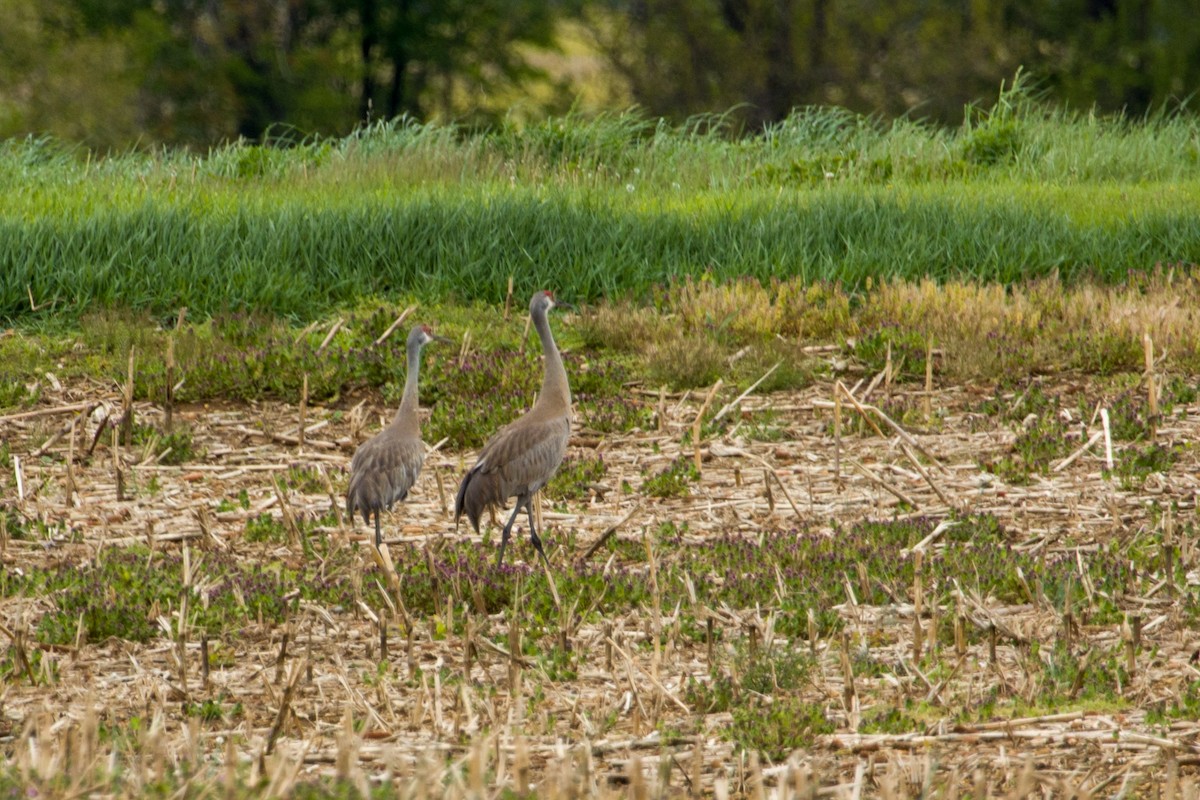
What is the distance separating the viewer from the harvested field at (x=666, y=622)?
5.15 meters

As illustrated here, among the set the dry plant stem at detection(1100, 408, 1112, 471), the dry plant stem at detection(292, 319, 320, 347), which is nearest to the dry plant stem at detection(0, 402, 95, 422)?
the dry plant stem at detection(292, 319, 320, 347)

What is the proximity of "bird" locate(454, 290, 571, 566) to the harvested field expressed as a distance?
252mm

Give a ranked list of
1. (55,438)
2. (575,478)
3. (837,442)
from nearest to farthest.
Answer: (837,442)
(575,478)
(55,438)

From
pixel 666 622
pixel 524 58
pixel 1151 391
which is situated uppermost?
pixel 1151 391

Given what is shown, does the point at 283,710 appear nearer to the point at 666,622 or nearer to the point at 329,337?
the point at 666,622

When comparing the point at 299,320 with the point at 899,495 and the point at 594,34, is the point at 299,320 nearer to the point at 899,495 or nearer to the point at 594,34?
the point at 899,495

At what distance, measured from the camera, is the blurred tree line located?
107 feet

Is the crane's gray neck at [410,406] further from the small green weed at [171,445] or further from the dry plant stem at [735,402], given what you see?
the dry plant stem at [735,402]

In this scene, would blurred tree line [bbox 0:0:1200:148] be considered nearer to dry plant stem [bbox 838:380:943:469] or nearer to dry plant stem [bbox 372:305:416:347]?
dry plant stem [bbox 372:305:416:347]

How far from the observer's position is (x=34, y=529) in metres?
8.23

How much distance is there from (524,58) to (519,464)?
2900 cm

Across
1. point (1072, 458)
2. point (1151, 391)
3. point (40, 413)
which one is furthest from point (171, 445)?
point (1151, 391)

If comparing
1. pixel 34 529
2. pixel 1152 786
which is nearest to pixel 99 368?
pixel 34 529

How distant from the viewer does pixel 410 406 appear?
332 inches
